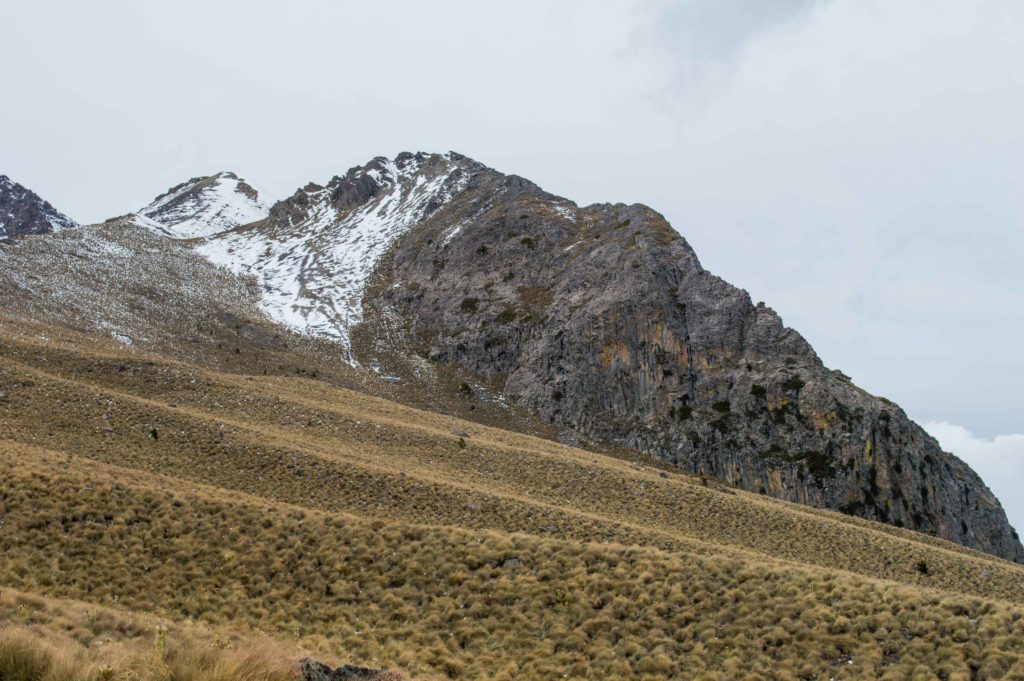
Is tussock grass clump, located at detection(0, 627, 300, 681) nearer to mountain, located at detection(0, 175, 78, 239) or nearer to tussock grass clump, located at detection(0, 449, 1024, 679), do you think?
tussock grass clump, located at detection(0, 449, 1024, 679)

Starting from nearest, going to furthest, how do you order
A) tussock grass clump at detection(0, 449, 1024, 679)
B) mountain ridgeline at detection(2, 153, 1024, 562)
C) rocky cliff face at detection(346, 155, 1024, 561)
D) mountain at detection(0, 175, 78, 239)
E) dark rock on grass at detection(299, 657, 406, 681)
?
dark rock on grass at detection(299, 657, 406, 681)
tussock grass clump at detection(0, 449, 1024, 679)
rocky cliff face at detection(346, 155, 1024, 561)
mountain ridgeline at detection(2, 153, 1024, 562)
mountain at detection(0, 175, 78, 239)

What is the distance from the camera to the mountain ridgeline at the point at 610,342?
59.5 metres

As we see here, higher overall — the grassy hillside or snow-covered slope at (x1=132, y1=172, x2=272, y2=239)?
snow-covered slope at (x1=132, y1=172, x2=272, y2=239)

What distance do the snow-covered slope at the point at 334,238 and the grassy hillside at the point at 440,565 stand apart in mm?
52209

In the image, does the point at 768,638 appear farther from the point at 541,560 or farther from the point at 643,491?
the point at 643,491

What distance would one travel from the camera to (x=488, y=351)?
8375 cm

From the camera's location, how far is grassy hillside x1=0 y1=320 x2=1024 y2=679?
15.8m

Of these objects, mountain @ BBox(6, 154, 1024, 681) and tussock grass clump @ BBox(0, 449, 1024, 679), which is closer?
tussock grass clump @ BBox(0, 449, 1024, 679)

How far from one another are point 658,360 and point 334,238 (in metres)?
85.6

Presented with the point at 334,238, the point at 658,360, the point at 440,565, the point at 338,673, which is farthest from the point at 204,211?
the point at 338,673

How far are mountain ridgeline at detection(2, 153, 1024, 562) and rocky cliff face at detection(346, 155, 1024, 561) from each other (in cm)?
21

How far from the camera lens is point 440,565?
21109 mm

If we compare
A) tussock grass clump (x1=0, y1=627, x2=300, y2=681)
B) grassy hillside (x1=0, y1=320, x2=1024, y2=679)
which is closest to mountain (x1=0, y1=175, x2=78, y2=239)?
grassy hillside (x1=0, y1=320, x2=1024, y2=679)

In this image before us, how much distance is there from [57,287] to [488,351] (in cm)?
5540
